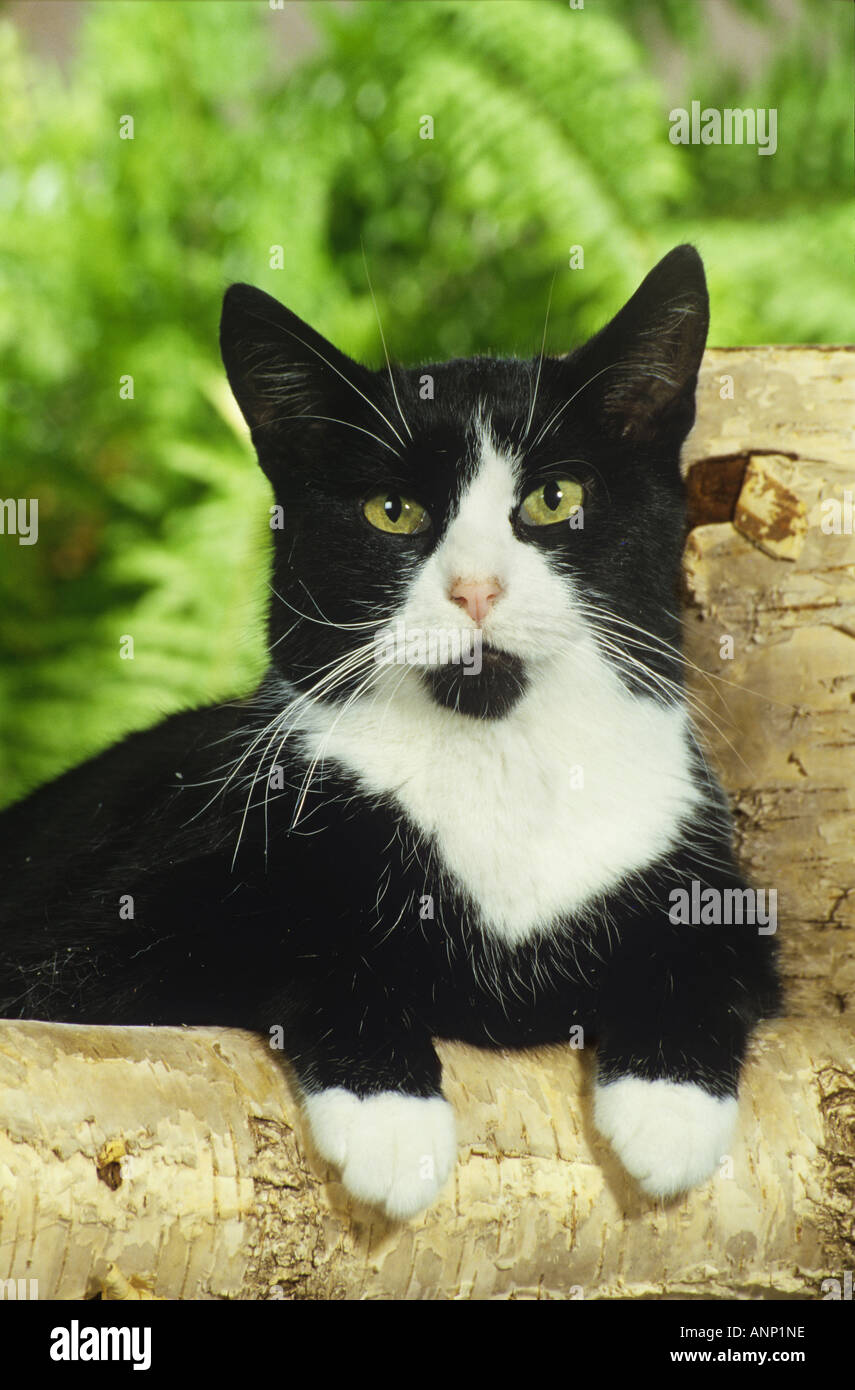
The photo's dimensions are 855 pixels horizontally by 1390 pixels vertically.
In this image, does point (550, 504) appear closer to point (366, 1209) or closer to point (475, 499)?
point (475, 499)

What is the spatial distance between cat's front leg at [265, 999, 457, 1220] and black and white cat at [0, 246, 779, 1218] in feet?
0.04

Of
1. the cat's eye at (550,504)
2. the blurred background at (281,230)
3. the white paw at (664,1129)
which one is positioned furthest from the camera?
the blurred background at (281,230)

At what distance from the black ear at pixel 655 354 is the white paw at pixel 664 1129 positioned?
2.16 ft

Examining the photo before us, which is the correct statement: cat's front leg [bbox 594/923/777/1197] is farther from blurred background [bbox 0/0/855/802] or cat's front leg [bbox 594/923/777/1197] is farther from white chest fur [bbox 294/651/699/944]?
blurred background [bbox 0/0/855/802]

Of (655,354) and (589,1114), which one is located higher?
(655,354)

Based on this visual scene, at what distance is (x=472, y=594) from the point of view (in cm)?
111

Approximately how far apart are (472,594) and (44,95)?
2.92 meters

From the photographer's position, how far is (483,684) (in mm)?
1188

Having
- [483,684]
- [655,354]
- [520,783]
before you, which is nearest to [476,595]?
[483,684]

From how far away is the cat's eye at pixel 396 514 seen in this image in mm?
1220

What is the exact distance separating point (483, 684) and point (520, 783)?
0.39 feet

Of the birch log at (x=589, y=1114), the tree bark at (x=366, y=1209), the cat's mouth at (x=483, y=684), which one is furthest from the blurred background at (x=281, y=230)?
the tree bark at (x=366, y=1209)

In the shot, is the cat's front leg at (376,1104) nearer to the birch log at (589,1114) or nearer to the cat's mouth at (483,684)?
the birch log at (589,1114)

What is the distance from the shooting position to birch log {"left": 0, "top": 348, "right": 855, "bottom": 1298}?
36.5 inches
